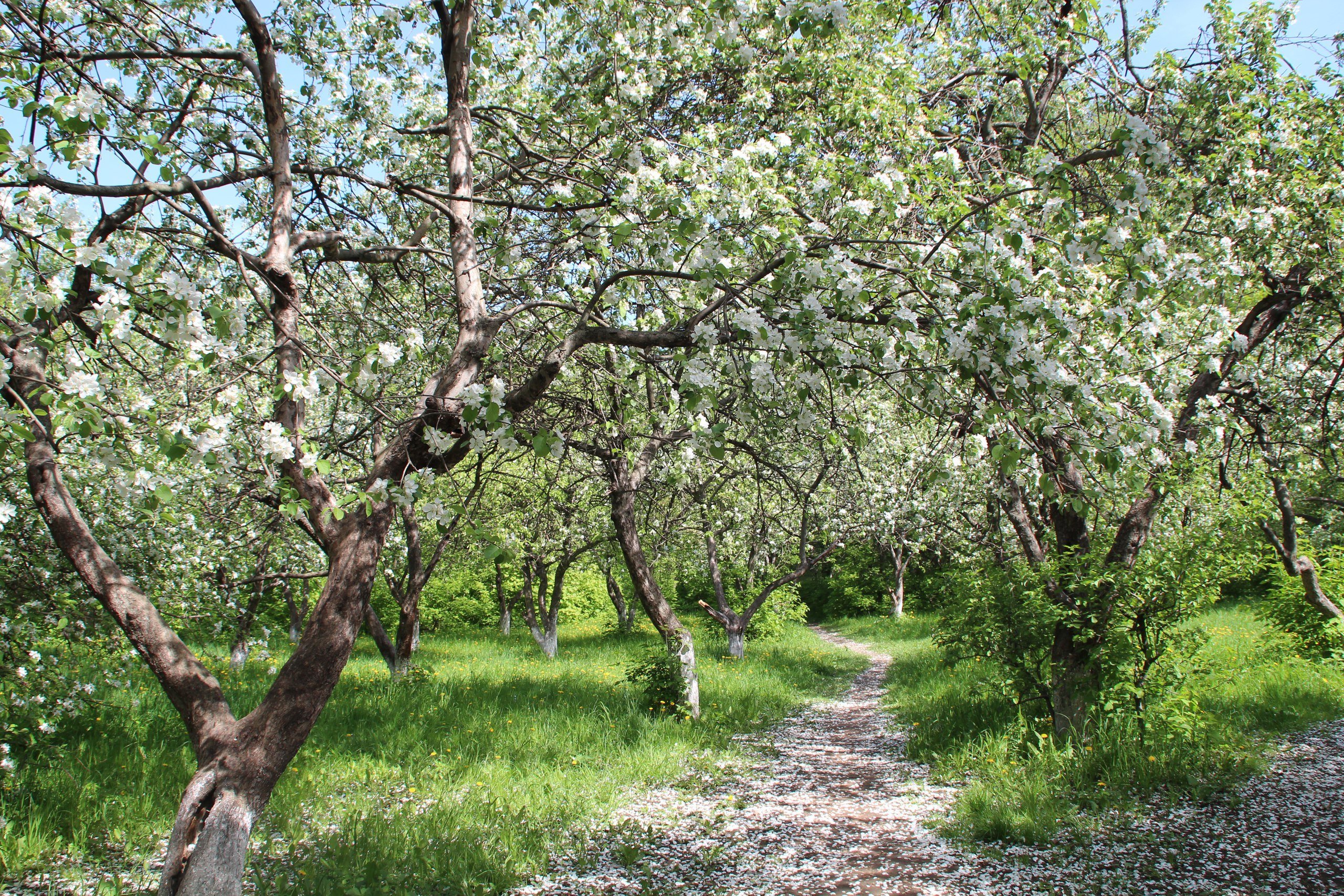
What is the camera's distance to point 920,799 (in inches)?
246

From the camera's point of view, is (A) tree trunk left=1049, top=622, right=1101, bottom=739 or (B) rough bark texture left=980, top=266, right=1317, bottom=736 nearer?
(B) rough bark texture left=980, top=266, right=1317, bottom=736

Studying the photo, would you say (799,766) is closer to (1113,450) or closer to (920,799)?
(920,799)

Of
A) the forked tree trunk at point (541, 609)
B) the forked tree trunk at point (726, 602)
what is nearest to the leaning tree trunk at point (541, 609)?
the forked tree trunk at point (541, 609)

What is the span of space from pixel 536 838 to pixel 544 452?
3304 millimetres

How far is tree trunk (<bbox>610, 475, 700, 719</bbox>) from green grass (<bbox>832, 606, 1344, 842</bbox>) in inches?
99.5

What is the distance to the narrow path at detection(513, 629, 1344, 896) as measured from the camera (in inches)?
171

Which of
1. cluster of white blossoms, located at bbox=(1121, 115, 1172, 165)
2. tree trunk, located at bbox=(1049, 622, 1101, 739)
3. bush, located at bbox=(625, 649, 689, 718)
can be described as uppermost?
cluster of white blossoms, located at bbox=(1121, 115, 1172, 165)

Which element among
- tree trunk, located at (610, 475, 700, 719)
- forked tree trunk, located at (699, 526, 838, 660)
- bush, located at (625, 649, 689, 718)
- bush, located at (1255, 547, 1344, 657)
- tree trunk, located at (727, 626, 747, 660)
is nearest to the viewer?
bush, located at (625, 649, 689, 718)

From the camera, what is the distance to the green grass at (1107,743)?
5.46 meters

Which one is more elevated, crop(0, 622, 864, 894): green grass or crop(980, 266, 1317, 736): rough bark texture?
crop(980, 266, 1317, 736): rough bark texture

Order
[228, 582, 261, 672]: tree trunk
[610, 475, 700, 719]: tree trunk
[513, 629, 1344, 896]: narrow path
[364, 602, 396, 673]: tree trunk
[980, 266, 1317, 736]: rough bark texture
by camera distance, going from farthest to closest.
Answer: [364, 602, 396, 673]: tree trunk → [228, 582, 261, 672]: tree trunk → [610, 475, 700, 719]: tree trunk → [980, 266, 1317, 736]: rough bark texture → [513, 629, 1344, 896]: narrow path

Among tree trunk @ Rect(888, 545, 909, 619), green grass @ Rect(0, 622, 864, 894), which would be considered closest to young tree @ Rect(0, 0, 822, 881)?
green grass @ Rect(0, 622, 864, 894)

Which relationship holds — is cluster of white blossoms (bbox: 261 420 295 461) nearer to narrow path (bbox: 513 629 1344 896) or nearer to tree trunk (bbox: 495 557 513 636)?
narrow path (bbox: 513 629 1344 896)

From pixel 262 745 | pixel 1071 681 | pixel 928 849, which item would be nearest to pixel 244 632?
A: pixel 262 745
